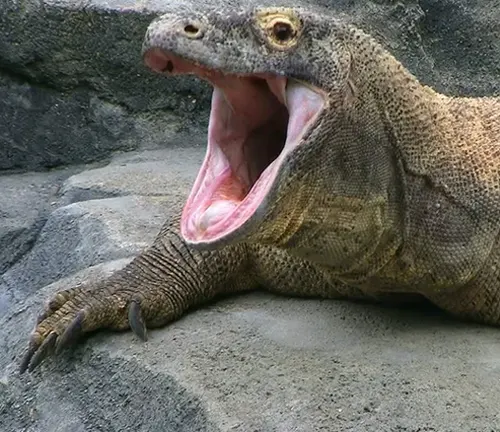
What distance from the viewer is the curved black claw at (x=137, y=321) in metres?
3.28

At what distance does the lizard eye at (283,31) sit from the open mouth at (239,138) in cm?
9

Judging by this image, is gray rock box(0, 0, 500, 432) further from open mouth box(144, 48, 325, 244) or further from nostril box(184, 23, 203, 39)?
nostril box(184, 23, 203, 39)

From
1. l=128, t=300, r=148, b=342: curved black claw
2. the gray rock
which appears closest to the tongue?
the gray rock

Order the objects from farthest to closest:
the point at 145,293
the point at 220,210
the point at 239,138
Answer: the point at 145,293
the point at 239,138
the point at 220,210

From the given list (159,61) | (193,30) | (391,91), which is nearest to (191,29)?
(193,30)

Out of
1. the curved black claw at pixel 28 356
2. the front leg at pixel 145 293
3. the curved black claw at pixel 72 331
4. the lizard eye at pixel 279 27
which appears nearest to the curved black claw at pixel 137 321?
the front leg at pixel 145 293

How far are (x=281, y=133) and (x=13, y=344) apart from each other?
1260mm

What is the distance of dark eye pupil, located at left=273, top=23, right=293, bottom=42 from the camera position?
8.76ft

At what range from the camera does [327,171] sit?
2.69 metres

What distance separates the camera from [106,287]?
347cm

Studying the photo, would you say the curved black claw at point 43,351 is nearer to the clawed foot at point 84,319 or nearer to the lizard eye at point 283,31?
the clawed foot at point 84,319

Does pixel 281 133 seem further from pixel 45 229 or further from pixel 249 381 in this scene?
pixel 45 229

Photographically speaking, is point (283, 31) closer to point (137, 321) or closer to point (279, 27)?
point (279, 27)

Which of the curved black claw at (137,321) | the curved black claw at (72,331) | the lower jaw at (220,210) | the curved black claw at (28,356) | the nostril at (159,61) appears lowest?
the curved black claw at (28,356)
